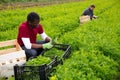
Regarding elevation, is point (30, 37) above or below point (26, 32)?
below

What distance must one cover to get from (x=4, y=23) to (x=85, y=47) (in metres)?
7.15

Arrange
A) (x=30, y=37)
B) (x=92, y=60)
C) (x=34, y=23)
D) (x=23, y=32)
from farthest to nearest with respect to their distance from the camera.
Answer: (x=30, y=37) < (x=23, y=32) < (x=34, y=23) < (x=92, y=60)

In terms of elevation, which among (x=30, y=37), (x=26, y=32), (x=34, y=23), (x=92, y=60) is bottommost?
(x=92, y=60)

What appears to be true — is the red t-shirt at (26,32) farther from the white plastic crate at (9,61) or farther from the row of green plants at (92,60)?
the row of green plants at (92,60)

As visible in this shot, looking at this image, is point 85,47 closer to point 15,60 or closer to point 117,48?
point 117,48

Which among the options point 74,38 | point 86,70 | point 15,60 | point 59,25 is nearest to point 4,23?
point 59,25

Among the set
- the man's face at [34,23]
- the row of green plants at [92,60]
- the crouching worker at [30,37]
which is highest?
the man's face at [34,23]

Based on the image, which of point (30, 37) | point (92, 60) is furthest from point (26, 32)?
point (92, 60)

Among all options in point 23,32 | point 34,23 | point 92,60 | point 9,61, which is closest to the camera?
point 9,61

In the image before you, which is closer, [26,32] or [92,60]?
[92,60]

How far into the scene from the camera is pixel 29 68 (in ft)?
19.3

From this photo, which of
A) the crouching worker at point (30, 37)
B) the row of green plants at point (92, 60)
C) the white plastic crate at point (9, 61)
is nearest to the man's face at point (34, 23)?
the crouching worker at point (30, 37)

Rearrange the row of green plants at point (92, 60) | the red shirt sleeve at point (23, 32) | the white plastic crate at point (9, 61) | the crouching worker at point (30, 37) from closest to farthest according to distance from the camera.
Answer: the row of green plants at point (92, 60)
the white plastic crate at point (9, 61)
the crouching worker at point (30, 37)
the red shirt sleeve at point (23, 32)

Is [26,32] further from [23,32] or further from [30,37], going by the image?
[30,37]
